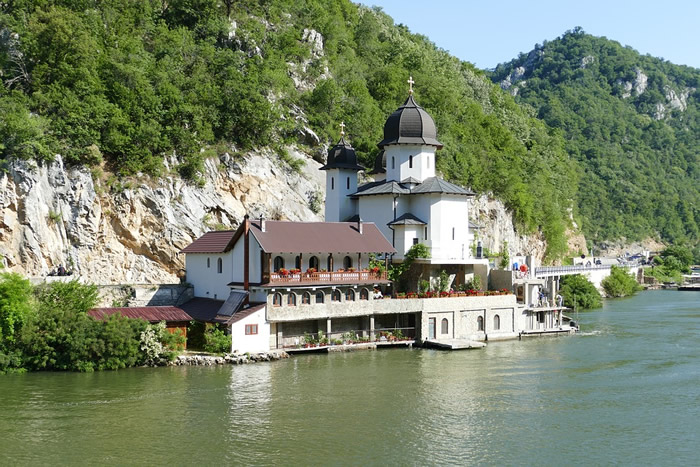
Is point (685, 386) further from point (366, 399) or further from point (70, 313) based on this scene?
point (70, 313)

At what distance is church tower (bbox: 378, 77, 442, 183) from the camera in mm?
57656

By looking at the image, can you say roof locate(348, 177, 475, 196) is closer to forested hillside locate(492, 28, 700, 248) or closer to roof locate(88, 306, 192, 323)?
roof locate(88, 306, 192, 323)

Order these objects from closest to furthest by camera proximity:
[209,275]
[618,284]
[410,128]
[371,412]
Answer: [371,412] < [209,275] < [410,128] < [618,284]

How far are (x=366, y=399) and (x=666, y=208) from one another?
143 metres

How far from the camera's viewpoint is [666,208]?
529ft

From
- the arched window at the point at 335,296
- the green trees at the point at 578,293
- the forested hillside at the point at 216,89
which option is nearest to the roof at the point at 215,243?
the arched window at the point at 335,296

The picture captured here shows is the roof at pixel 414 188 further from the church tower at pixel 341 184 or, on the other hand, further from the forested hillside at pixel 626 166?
the forested hillside at pixel 626 166

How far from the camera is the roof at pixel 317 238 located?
44.5 metres

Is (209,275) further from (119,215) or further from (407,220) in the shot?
(407,220)

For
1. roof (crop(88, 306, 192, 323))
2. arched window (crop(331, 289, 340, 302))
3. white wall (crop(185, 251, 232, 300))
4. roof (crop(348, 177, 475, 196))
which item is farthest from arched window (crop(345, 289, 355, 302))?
roof (crop(348, 177, 475, 196))

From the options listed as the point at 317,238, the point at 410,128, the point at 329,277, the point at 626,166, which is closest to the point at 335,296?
the point at 329,277

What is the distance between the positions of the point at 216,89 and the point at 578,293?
40.8 meters

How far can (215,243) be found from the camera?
1900 inches

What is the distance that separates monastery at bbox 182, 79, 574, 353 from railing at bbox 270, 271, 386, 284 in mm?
63
